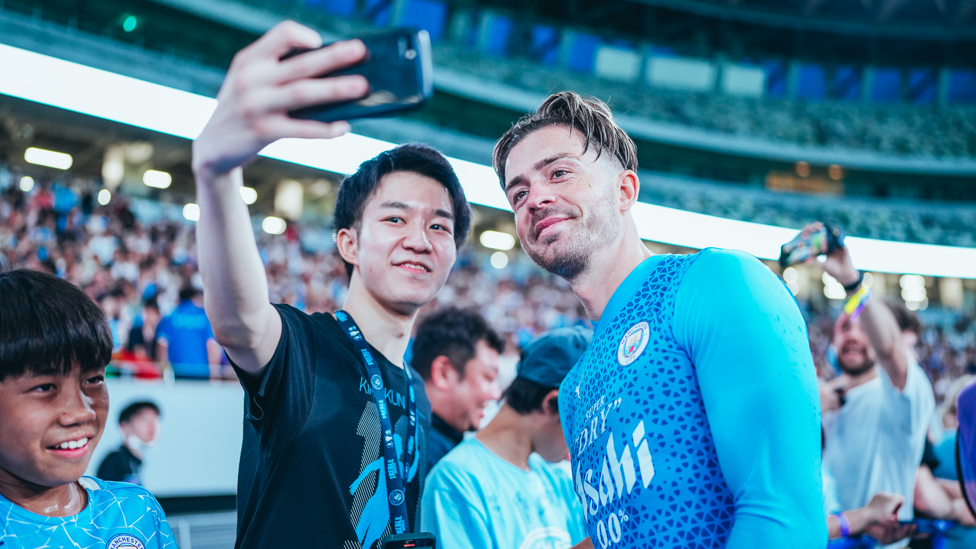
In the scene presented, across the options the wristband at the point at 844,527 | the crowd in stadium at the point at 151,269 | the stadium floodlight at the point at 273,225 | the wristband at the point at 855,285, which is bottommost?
the wristband at the point at 844,527

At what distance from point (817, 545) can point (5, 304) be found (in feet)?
5.64

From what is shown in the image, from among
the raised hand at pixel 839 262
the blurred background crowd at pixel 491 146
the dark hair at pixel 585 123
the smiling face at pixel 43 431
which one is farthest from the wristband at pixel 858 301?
the smiling face at pixel 43 431

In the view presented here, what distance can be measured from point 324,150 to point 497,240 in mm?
8504

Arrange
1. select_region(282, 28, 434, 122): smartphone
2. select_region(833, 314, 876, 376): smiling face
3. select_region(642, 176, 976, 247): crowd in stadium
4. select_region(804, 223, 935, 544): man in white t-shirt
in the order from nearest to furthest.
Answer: select_region(282, 28, 434, 122): smartphone, select_region(804, 223, 935, 544): man in white t-shirt, select_region(833, 314, 876, 376): smiling face, select_region(642, 176, 976, 247): crowd in stadium

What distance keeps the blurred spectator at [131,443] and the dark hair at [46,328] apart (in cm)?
344

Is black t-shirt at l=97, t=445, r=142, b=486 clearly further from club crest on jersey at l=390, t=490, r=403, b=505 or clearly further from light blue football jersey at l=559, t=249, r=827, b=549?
light blue football jersey at l=559, t=249, r=827, b=549

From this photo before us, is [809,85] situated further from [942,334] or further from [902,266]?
[942,334]

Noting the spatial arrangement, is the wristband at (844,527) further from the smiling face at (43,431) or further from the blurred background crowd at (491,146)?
the smiling face at (43,431)

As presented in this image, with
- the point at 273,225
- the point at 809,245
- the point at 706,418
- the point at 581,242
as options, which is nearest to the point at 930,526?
the point at 809,245

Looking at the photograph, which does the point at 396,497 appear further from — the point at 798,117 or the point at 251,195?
the point at 798,117

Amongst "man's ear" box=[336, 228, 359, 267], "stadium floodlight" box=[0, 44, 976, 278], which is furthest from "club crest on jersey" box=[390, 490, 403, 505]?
"stadium floodlight" box=[0, 44, 976, 278]

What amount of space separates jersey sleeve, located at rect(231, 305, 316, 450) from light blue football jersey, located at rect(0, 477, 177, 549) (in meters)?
0.35

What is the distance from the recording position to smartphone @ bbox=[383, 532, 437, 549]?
1325mm

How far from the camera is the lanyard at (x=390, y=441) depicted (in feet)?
5.03
